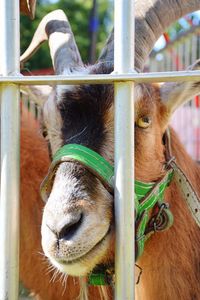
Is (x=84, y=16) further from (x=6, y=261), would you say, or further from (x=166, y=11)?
(x=6, y=261)

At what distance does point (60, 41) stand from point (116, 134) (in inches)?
66.0

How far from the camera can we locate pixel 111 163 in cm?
352

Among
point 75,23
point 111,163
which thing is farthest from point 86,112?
point 75,23

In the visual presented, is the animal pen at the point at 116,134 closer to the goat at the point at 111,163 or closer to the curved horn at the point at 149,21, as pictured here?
the goat at the point at 111,163

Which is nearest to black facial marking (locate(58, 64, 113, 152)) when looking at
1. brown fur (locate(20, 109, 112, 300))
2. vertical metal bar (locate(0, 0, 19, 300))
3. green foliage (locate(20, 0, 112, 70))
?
vertical metal bar (locate(0, 0, 19, 300))

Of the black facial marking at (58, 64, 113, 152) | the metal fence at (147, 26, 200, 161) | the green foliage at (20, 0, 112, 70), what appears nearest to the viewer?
the black facial marking at (58, 64, 113, 152)

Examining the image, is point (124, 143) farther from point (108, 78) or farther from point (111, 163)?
point (111, 163)

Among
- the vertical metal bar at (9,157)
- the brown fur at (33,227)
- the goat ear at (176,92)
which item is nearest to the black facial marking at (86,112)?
the goat ear at (176,92)

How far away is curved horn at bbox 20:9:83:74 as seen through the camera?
4.09 metres

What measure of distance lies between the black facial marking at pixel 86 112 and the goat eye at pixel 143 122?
0.86 feet

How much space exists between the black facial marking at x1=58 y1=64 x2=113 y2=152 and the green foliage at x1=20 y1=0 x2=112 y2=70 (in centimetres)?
1648

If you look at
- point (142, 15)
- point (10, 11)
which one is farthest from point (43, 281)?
point (10, 11)

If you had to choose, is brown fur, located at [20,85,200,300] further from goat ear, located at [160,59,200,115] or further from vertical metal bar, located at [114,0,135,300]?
vertical metal bar, located at [114,0,135,300]

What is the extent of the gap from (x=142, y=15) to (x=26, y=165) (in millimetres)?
2421
